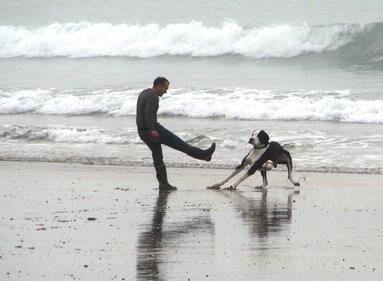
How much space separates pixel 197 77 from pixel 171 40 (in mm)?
8160

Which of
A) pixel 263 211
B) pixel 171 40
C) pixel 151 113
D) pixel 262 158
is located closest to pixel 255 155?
pixel 262 158

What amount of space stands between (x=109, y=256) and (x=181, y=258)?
0.55 meters

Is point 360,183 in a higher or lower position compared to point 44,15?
lower

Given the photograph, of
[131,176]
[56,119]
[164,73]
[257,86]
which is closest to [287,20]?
[164,73]

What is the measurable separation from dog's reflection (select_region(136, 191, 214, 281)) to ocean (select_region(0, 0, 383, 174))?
4.79 m

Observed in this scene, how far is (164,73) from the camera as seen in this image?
3170 centimetres

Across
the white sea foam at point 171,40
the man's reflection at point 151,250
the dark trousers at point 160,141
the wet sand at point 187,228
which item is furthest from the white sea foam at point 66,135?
the white sea foam at point 171,40

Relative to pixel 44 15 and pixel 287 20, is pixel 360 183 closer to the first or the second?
pixel 287 20

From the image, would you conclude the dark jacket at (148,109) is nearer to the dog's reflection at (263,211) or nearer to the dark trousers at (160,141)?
the dark trousers at (160,141)

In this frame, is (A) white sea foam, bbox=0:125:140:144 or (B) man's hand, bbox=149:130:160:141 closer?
(B) man's hand, bbox=149:130:160:141

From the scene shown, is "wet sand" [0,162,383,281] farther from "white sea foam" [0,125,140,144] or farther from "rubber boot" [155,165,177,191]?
"white sea foam" [0,125,140,144]

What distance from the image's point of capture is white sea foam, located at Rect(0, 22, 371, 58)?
112 ft

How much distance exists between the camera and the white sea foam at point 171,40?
34188 mm

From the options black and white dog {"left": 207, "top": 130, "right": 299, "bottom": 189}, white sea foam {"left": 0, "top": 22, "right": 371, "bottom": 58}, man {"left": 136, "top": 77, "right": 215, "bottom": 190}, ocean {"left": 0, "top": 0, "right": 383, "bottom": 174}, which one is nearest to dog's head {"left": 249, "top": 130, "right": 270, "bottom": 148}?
black and white dog {"left": 207, "top": 130, "right": 299, "bottom": 189}
